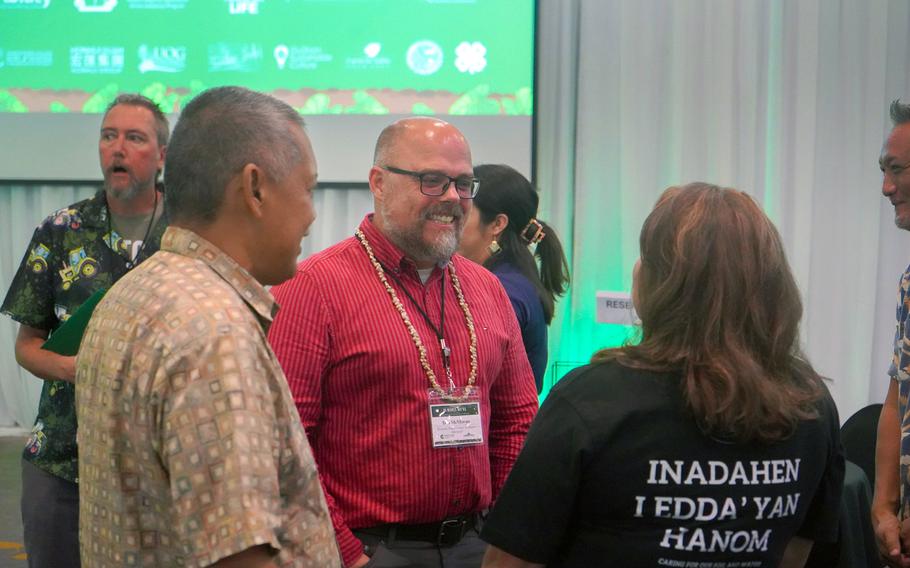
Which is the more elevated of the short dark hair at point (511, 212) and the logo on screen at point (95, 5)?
the logo on screen at point (95, 5)

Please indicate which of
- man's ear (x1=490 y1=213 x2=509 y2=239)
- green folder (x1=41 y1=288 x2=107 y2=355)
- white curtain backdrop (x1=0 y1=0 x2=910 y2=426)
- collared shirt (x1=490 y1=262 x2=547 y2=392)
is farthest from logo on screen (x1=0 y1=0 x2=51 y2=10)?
green folder (x1=41 y1=288 x2=107 y2=355)

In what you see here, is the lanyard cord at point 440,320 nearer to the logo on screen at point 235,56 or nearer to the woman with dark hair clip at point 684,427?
the woman with dark hair clip at point 684,427

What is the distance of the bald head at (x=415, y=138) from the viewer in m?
2.18

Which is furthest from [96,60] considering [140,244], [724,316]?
[724,316]

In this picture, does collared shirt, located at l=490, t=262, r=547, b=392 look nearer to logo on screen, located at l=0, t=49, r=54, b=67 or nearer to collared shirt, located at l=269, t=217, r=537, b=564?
collared shirt, located at l=269, t=217, r=537, b=564

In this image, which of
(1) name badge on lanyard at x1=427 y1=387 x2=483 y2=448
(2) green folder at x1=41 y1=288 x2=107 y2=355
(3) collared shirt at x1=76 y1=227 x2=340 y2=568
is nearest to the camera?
(3) collared shirt at x1=76 y1=227 x2=340 y2=568

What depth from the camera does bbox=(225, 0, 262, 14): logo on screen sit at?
5.44m

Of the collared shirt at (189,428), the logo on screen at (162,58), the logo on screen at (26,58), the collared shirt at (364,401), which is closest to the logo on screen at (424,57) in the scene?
the logo on screen at (162,58)

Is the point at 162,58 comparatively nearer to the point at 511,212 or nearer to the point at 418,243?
the point at 511,212

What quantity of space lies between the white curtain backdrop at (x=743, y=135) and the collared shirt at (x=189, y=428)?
14.7ft

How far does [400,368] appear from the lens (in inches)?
78.6

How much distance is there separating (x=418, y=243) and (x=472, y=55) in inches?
136

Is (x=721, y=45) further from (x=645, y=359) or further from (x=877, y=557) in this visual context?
(x=645, y=359)

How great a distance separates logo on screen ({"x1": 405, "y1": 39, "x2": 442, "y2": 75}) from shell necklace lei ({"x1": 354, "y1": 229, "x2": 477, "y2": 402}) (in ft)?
11.0
